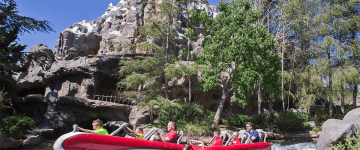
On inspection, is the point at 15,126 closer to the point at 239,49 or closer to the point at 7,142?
the point at 7,142

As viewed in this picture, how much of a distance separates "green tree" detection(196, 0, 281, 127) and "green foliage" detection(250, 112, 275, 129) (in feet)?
8.78

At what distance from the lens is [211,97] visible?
23.6 m

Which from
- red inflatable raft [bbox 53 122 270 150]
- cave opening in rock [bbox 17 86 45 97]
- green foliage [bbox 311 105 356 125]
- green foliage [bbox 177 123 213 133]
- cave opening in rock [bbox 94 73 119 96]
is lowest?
green foliage [bbox 177 123 213 133]

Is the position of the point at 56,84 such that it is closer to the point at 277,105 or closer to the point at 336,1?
the point at 277,105

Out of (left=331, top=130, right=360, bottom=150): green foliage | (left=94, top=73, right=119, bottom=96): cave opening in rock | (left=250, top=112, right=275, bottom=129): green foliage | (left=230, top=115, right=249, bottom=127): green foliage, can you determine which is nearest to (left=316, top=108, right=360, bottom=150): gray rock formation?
(left=331, top=130, right=360, bottom=150): green foliage

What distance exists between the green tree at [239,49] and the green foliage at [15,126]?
11.5 m

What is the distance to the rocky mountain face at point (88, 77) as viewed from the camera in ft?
59.6

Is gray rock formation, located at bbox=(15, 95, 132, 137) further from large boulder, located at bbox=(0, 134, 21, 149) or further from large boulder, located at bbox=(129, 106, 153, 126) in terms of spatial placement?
large boulder, located at bbox=(0, 134, 21, 149)

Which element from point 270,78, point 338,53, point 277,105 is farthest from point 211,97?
point 338,53

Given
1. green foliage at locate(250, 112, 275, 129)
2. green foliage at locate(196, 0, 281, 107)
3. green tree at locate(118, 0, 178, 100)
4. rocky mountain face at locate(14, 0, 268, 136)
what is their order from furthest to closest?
1. rocky mountain face at locate(14, 0, 268, 136)
2. green foliage at locate(250, 112, 275, 129)
3. green tree at locate(118, 0, 178, 100)
4. green foliage at locate(196, 0, 281, 107)

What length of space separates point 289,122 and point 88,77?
19114mm

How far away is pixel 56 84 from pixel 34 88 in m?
7.63

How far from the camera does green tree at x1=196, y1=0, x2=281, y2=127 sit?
1532 cm

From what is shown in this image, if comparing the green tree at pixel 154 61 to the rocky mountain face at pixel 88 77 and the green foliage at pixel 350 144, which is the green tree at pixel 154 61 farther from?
the green foliage at pixel 350 144
